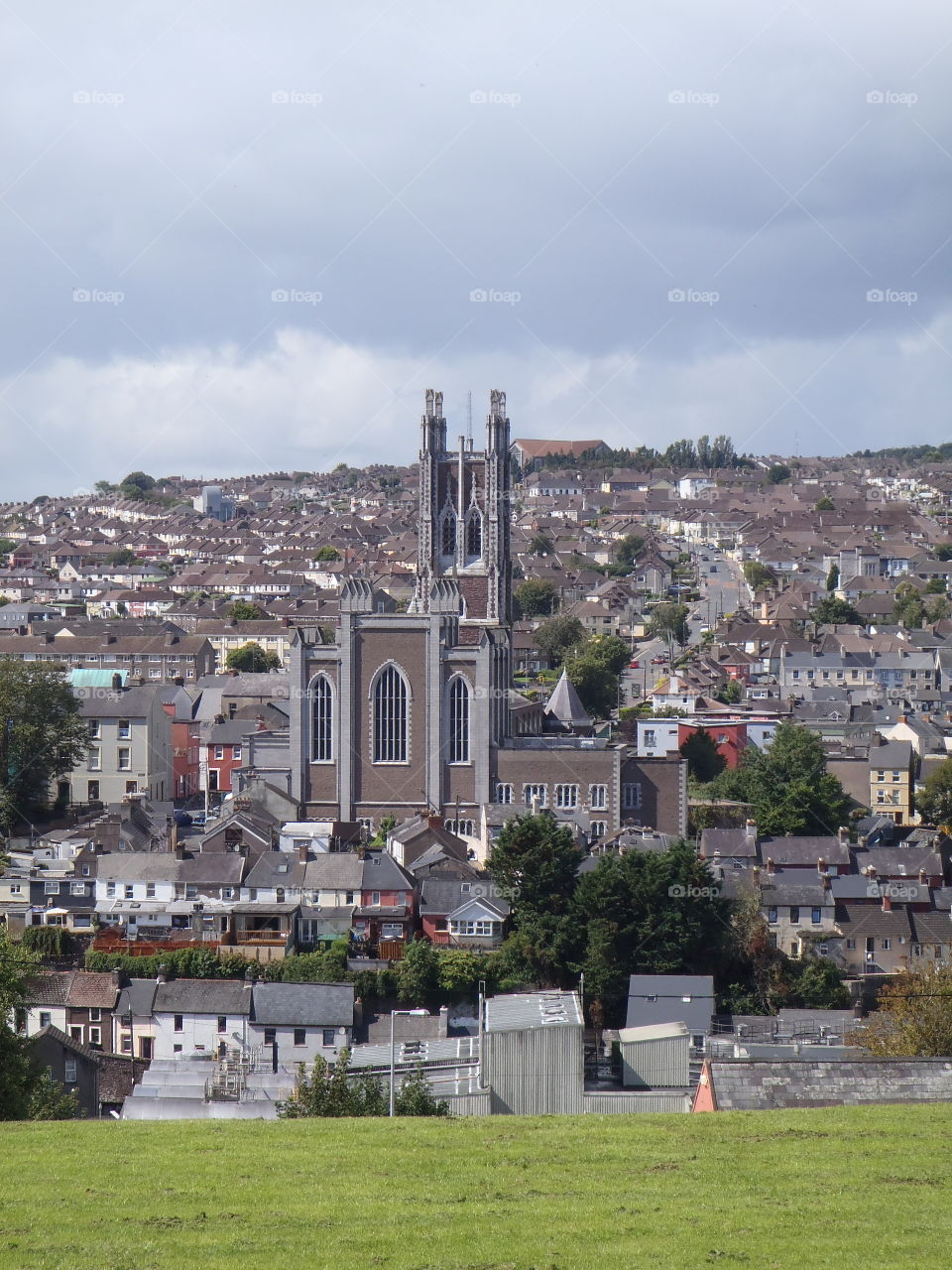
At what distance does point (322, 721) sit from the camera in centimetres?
6044

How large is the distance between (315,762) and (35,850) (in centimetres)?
932

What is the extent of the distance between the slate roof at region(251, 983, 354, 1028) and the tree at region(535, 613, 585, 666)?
67394 millimetres

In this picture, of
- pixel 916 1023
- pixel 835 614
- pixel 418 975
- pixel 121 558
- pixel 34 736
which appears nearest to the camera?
pixel 916 1023

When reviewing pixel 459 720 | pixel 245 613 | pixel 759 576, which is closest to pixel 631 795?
pixel 459 720

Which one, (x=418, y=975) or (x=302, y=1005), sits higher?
(x=418, y=975)

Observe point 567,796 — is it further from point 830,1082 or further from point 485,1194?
point 485,1194

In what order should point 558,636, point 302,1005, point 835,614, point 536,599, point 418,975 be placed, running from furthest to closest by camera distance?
1. point 536,599
2. point 835,614
3. point 558,636
4. point 418,975
5. point 302,1005

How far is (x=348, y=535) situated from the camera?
18875 centimetres

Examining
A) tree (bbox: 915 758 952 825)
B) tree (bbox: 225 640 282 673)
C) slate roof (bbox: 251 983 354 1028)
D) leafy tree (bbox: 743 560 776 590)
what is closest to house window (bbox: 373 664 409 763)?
slate roof (bbox: 251 983 354 1028)

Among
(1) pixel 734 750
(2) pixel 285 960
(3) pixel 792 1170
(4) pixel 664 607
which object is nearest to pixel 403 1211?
(3) pixel 792 1170

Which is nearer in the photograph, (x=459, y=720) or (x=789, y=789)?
(x=459, y=720)
